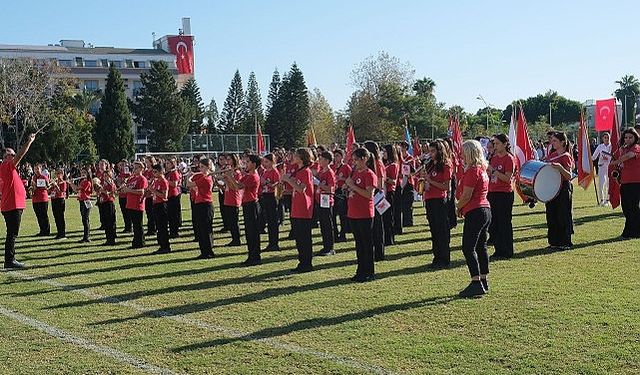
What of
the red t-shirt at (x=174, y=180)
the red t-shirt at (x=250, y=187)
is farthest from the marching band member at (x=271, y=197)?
the red t-shirt at (x=174, y=180)

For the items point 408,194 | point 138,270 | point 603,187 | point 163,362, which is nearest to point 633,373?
point 163,362

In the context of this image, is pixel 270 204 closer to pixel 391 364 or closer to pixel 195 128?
pixel 391 364

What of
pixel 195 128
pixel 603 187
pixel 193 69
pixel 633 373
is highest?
pixel 193 69

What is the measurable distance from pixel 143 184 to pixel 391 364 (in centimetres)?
1071

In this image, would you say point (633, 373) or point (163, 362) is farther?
point (163, 362)

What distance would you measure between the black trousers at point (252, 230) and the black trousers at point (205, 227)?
126 centimetres

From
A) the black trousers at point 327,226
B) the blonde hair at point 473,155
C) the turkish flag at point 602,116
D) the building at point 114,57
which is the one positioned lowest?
the black trousers at point 327,226

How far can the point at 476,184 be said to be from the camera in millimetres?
8875

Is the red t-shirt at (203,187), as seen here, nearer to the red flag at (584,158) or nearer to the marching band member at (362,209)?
the marching band member at (362,209)

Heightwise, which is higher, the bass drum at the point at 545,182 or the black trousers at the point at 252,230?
the bass drum at the point at 545,182

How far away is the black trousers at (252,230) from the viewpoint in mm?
12602

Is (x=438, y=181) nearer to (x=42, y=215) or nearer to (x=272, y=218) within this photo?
(x=272, y=218)

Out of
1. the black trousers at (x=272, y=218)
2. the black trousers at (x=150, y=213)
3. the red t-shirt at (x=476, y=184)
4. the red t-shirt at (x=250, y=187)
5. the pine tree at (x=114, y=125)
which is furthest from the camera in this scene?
the pine tree at (x=114, y=125)

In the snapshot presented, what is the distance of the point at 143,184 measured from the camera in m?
15.8
